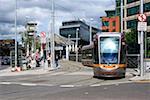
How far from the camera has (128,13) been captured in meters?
106

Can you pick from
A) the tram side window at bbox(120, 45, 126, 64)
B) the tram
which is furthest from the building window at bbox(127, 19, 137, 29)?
the tram

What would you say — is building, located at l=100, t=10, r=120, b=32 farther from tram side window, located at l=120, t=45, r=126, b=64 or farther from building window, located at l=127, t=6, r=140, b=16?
tram side window, located at l=120, t=45, r=126, b=64

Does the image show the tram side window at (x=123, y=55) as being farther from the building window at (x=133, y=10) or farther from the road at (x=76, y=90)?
the building window at (x=133, y=10)

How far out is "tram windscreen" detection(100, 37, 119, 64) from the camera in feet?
91.2

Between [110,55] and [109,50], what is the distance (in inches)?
15.2

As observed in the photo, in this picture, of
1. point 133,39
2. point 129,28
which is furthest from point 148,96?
point 129,28

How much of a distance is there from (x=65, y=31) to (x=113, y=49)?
479 feet

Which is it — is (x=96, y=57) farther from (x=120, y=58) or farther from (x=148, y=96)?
(x=148, y=96)

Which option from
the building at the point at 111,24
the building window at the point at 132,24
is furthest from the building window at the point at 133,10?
the building at the point at 111,24

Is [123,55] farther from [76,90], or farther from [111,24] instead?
[111,24]

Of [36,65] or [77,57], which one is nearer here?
[36,65]

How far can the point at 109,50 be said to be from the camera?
92.1 feet

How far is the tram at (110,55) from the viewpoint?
90.5 ft

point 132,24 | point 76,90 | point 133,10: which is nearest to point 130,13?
point 133,10
